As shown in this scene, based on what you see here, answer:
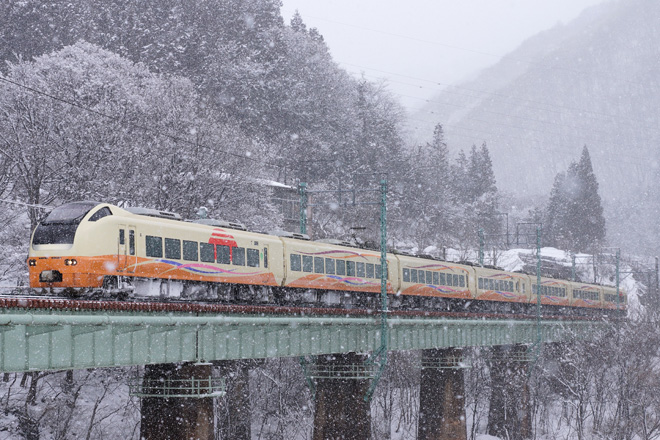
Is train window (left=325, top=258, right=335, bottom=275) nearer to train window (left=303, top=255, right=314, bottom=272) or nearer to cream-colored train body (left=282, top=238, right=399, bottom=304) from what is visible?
cream-colored train body (left=282, top=238, right=399, bottom=304)

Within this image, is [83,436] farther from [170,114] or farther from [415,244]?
[415,244]

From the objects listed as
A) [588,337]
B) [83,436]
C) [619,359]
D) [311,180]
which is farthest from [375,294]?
[311,180]

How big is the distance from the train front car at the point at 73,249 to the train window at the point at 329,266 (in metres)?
11.6

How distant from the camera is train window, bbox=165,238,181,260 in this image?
25.7 m

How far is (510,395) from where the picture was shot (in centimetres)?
5166

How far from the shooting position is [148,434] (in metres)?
24.3

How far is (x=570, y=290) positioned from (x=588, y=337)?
372cm

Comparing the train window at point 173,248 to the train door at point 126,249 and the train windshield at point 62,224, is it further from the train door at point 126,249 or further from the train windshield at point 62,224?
the train windshield at point 62,224

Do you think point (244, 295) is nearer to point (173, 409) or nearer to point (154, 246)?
point (154, 246)

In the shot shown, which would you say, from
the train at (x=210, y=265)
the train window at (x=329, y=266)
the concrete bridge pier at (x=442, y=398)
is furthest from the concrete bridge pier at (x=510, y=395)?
the train window at (x=329, y=266)

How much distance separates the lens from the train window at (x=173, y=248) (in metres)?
25.7

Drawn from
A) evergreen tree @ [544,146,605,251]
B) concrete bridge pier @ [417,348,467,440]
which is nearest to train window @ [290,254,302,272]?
concrete bridge pier @ [417,348,467,440]

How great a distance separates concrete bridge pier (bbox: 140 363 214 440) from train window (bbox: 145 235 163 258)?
11.2 feet

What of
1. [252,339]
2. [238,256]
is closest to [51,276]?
[252,339]
